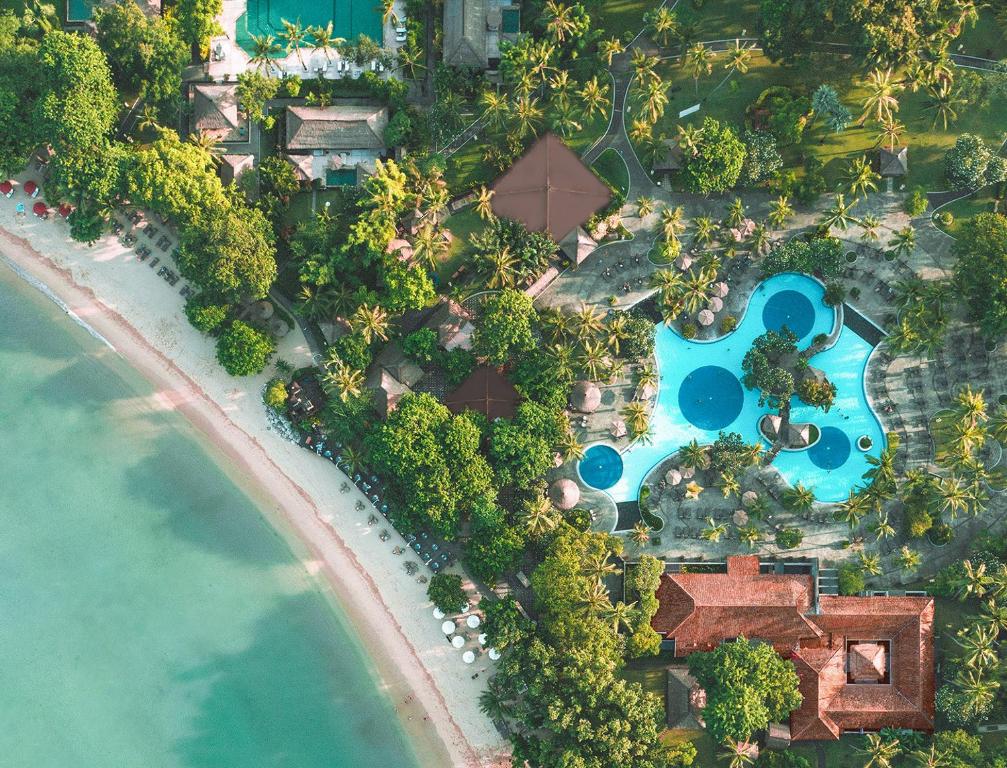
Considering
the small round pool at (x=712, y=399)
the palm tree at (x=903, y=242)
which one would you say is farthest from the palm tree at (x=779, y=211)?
the small round pool at (x=712, y=399)

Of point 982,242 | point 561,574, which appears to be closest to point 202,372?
point 561,574

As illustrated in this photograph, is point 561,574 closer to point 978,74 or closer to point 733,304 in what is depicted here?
point 733,304

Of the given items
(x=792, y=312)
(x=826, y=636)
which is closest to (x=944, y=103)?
(x=792, y=312)

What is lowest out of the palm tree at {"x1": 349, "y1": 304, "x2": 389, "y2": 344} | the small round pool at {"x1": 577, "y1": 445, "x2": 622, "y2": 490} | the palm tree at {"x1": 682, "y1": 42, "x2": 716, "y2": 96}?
the small round pool at {"x1": 577, "y1": 445, "x2": 622, "y2": 490}

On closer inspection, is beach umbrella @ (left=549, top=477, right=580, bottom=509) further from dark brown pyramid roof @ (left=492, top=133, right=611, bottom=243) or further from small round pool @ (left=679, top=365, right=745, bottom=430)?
dark brown pyramid roof @ (left=492, top=133, right=611, bottom=243)

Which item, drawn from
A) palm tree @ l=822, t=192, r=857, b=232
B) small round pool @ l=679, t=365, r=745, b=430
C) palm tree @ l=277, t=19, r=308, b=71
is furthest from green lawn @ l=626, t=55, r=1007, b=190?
palm tree @ l=277, t=19, r=308, b=71
